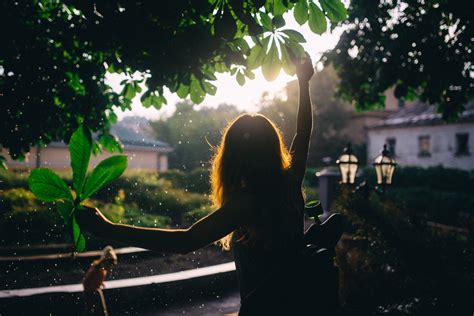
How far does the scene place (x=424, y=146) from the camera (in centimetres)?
2928

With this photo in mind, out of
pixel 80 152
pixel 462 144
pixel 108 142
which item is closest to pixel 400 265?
pixel 108 142

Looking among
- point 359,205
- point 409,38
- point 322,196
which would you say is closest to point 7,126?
point 359,205

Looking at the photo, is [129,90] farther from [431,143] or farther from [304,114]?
[431,143]

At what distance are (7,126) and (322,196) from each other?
36.7 feet

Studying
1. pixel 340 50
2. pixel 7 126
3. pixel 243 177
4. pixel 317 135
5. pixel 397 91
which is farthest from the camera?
pixel 317 135

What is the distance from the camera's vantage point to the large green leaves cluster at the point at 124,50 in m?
2.43

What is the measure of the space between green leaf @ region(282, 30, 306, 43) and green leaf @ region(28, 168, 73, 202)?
1850 mm

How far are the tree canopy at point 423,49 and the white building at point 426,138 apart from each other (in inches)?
852

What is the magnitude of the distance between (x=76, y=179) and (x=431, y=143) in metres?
31.7

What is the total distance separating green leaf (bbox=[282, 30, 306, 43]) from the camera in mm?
2439

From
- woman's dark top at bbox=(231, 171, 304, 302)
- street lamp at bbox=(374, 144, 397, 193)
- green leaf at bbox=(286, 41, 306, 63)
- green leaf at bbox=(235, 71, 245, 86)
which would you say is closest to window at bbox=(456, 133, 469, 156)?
street lamp at bbox=(374, 144, 397, 193)

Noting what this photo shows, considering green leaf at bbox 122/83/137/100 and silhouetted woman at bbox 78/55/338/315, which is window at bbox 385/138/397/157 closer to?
green leaf at bbox 122/83/137/100

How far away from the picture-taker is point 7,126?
3.61 metres

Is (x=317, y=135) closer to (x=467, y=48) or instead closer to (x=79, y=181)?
(x=467, y=48)
